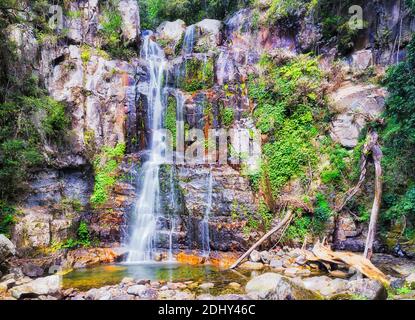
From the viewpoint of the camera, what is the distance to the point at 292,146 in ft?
37.1

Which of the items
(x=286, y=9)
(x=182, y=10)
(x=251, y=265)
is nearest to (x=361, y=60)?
(x=286, y=9)

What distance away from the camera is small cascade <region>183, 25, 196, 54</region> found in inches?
663

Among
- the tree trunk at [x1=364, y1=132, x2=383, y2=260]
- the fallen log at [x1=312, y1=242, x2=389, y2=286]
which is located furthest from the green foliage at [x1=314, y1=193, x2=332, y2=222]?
the tree trunk at [x1=364, y1=132, x2=383, y2=260]

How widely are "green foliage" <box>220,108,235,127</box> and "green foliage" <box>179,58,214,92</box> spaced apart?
1836 millimetres

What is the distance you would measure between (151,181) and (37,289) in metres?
5.68

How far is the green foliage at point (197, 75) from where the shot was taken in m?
14.1

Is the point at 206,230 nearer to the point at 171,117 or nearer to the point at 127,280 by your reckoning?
the point at 127,280

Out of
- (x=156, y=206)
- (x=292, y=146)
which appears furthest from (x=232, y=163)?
(x=156, y=206)

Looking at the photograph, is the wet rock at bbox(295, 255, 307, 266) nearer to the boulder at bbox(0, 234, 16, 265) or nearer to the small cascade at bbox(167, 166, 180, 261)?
the small cascade at bbox(167, 166, 180, 261)

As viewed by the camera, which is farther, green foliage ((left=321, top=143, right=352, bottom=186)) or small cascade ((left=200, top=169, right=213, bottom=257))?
green foliage ((left=321, top=143, right=352, bottom=186))

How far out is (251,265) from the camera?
873 centimetres

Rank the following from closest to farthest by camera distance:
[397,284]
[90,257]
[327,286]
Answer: [397,284]
[327,286]
[90,257]
